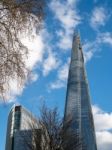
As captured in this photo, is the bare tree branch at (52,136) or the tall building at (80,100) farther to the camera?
the tall building at (80,100)

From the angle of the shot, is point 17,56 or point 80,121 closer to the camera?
point 17,56

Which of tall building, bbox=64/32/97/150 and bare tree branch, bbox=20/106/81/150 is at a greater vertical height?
tall building, bbox=64/32/97/150

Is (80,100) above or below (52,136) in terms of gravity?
above

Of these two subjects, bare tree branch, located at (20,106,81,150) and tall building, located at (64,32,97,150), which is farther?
tall building, located at (64,32,97,150)

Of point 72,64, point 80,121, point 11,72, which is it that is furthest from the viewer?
point 72,64

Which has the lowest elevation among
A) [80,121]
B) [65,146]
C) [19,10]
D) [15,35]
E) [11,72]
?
[11,72]

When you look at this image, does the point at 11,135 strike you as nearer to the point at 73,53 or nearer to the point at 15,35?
the point at 73,53

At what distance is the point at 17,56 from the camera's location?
35.2ft

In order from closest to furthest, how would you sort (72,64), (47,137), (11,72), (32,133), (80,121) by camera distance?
(11,72), (47,137), (32,133), (80,121), (72,64)

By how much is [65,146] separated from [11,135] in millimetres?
138999

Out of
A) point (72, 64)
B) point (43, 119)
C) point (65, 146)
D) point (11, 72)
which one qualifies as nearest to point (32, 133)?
point (43, 119)

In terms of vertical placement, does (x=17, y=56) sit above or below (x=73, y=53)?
below

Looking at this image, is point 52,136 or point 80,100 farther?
point 80,100

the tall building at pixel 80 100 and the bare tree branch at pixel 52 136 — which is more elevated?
the tall building at pixel 80 100
